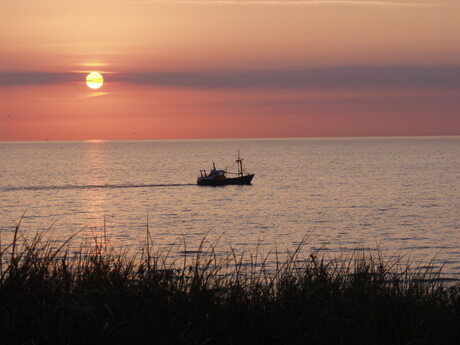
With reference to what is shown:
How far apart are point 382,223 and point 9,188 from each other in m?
79.5

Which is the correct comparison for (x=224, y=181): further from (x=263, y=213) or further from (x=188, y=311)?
(x=188, y=311)

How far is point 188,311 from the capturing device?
7.23m

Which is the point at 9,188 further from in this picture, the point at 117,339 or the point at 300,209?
the point at 117,339

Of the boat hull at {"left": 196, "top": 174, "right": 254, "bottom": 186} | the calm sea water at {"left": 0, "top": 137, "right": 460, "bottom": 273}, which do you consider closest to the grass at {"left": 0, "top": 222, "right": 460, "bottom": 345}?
the calm sea water at {"left": 0, "top": 137, "right": 460, "bottom": 273}

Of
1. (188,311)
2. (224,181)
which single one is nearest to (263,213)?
(224,181)

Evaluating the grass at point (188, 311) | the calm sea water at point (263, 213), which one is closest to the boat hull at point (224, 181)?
the calm sea water at point (263, 213)

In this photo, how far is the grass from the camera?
6617 mm

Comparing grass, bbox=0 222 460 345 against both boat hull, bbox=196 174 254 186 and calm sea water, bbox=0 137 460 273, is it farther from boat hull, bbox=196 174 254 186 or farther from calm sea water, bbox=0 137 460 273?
boat hull, bbox=196 174 254 186

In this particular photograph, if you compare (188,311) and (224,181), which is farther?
(224,181)

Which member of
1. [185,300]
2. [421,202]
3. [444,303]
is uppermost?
[185,300]

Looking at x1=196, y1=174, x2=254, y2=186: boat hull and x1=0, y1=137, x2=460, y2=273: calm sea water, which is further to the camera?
x1=196, y1=174, x2=254, y2=186: boat hull

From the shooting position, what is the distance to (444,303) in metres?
8.97

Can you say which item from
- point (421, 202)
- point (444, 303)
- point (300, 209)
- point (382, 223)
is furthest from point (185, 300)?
point (421, 202)

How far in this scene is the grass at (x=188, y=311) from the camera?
21.7 feet
